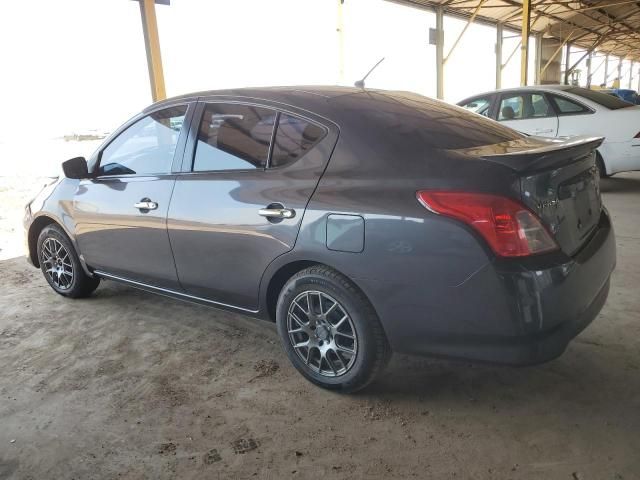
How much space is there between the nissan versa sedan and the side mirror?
280mm

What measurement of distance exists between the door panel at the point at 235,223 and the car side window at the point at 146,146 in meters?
0.24

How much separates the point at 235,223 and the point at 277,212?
0.95 ft

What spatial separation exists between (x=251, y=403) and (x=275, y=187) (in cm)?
106

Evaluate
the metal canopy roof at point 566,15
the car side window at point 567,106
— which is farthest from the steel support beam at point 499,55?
the car side window at point 567,106

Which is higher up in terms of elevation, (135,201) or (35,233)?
(135,201)

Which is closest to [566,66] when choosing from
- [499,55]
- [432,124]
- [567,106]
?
[499,55]

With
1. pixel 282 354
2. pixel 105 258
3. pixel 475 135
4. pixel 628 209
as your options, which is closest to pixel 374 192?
pixel 475 135

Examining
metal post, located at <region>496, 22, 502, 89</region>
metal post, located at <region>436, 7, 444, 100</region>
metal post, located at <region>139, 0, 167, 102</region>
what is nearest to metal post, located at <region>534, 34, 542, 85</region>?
metal post, located at <region>496, 22, 502, 89</region>

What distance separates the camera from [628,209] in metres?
5.80

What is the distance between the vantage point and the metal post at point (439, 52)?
15406mm

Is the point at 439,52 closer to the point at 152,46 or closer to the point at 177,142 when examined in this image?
the point at 152,46

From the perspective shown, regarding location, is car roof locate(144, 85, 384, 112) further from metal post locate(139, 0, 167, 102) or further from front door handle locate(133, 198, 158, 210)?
metal post locate(139, 0, 167, 102)

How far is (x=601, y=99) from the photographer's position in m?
6.63

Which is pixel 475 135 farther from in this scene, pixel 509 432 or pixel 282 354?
pixel 282 354
